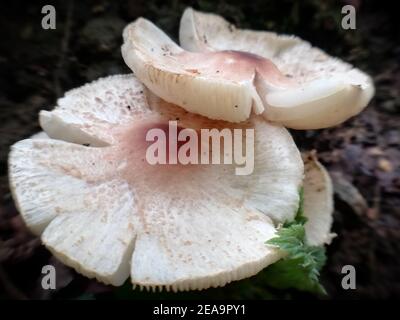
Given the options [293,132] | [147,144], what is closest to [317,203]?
[293,132]

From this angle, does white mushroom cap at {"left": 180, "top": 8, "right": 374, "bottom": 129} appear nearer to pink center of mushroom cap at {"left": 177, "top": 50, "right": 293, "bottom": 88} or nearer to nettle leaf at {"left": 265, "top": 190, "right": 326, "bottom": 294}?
pink center of mushroom cap at {"left": 177, "top": 50, "right": 293, "bottom": 88}

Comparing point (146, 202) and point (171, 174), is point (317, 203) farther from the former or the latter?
point (146, 202)

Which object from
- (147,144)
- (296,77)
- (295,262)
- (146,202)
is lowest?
(295,262)

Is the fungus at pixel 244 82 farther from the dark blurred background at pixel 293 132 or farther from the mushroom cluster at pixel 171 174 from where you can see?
the dark blurred background at pixel 293 132


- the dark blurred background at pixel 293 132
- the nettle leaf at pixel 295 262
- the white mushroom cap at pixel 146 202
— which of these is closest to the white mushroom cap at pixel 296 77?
the white mushroom cap at pixel 146 202

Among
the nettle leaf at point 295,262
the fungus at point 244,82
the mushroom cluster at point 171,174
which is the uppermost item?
the fungus at point 244,82
